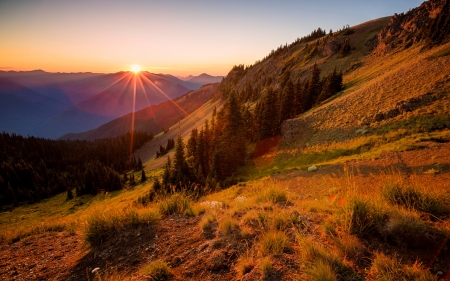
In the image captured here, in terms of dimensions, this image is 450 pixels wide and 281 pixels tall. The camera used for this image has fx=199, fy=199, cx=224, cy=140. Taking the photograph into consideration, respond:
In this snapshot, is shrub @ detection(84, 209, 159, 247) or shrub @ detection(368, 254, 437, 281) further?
shrub @ detection(84, 209, 159, 247)

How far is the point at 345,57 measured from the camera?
264 ft

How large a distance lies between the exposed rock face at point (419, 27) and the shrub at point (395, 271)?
193 feet

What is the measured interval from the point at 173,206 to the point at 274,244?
4.88 meters

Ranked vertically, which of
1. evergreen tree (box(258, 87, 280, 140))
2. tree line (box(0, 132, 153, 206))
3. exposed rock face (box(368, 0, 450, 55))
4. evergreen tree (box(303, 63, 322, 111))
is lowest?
tree line (box(0, 132, 153, 206))

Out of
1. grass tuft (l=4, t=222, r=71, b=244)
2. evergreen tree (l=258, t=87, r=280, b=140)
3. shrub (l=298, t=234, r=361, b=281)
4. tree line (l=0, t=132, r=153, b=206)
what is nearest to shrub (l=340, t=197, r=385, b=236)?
shrub (l=298, t=234, r=361, b=281)

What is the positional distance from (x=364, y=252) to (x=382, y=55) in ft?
257

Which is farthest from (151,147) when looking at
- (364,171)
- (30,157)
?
(364,171)

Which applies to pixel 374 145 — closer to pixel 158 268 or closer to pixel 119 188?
pixel 158 268

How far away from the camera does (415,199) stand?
5023 mm

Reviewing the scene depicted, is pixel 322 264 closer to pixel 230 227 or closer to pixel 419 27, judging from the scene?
pixel 230 227

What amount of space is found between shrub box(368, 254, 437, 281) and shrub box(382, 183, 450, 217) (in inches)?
66.7

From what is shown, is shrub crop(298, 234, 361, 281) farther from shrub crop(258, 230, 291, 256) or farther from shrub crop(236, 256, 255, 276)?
shrub crop(236, 256, 255, 276)

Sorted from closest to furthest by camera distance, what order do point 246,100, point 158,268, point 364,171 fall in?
point 158,268
point 364,171
point 246,100

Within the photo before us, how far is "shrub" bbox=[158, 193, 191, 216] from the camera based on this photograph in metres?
7.80
